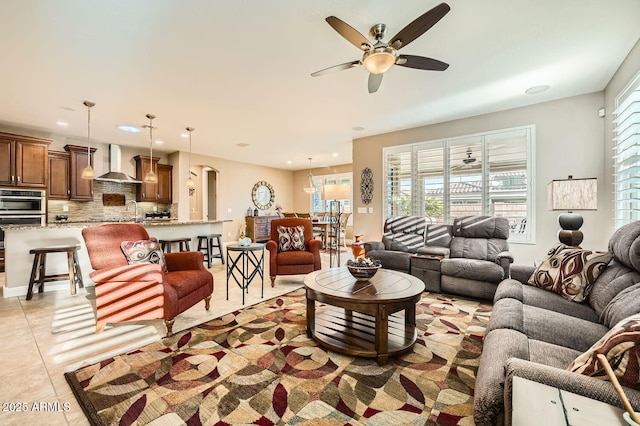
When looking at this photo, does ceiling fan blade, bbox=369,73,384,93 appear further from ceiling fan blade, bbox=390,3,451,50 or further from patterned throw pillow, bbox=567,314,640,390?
patterned throw pillow, bbox=567,314,640,390

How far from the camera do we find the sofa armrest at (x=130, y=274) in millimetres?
2441

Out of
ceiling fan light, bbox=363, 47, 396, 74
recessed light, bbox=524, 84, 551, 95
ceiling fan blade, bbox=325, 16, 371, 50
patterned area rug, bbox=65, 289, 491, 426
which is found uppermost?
recessed light, bbox=524, 84, 551, 95

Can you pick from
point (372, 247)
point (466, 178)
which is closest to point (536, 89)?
point (466, 178)

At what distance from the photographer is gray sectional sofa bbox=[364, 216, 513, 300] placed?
3365 mm

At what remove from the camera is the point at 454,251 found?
13.3 feet

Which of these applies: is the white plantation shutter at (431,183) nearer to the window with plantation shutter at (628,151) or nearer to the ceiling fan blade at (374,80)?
the window with plantation shutter at (628,151)

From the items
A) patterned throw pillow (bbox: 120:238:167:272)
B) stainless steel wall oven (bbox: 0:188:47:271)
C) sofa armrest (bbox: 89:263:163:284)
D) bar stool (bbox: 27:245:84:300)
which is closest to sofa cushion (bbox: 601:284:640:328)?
sofa armrest (bbox: 89:263:163:284)

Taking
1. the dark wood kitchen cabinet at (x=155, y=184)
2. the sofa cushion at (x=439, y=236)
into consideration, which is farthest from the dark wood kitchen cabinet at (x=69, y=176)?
the sofa cushion at (x=439, y=236)

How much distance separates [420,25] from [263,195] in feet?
26.3

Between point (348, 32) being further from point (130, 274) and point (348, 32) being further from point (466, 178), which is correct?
point (466, 178)

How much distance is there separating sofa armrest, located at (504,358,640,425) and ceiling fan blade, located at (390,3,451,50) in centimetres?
200

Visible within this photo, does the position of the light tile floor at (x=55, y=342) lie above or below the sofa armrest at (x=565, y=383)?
below

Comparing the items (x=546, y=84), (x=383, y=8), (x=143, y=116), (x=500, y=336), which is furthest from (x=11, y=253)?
(x=546, y=84)

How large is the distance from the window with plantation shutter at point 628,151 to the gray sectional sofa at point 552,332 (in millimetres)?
1266
